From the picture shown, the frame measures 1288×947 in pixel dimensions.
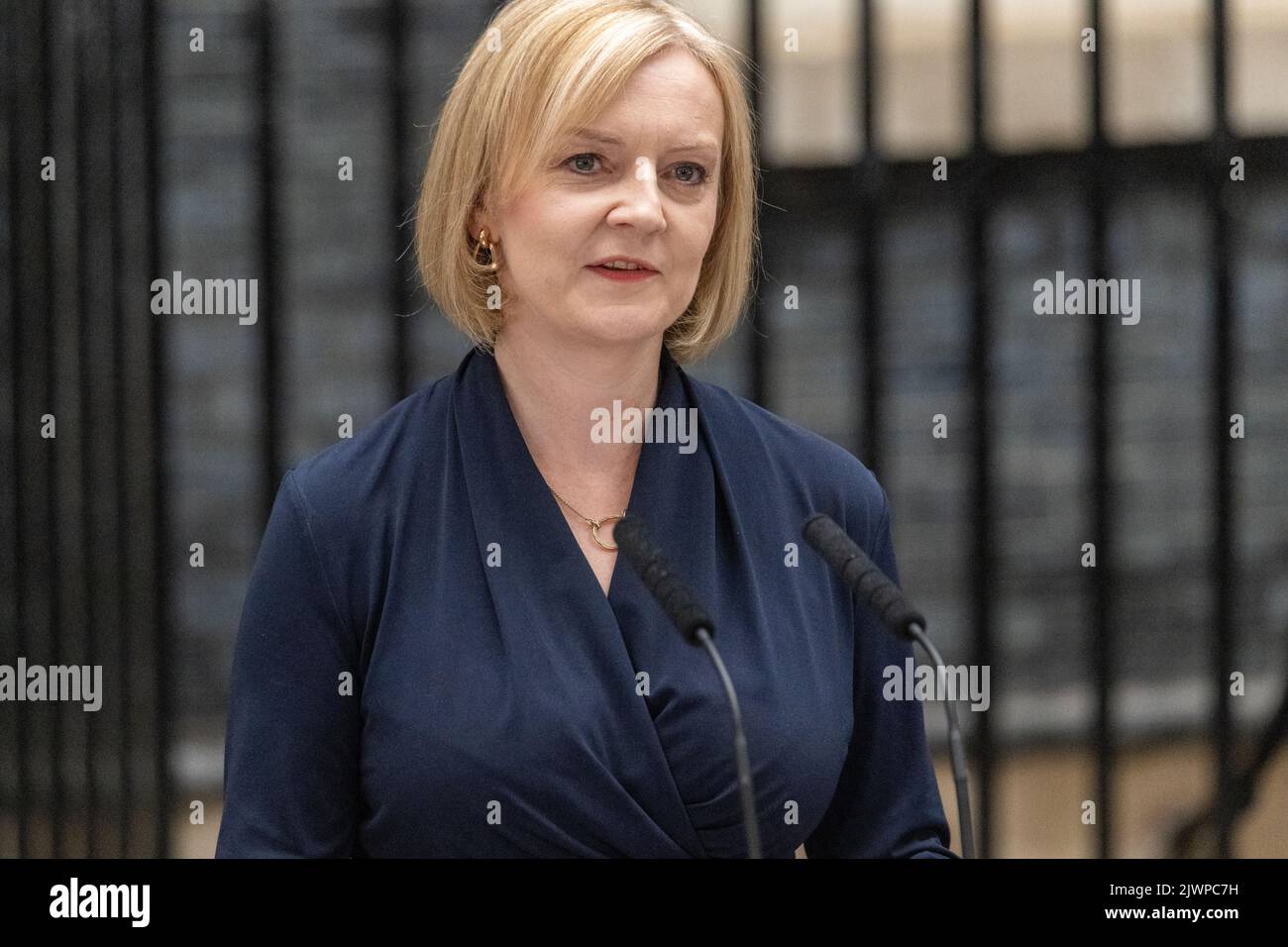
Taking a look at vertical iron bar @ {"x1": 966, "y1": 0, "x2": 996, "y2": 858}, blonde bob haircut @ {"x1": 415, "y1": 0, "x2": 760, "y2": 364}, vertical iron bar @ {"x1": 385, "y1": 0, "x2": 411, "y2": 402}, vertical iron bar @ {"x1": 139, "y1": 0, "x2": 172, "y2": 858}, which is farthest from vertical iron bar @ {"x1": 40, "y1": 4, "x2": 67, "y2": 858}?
vertical iron bar @ {"x1": 966, "y1": 0, "x2": 996, "y2": 858}

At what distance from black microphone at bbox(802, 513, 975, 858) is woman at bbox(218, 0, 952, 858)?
174 mm

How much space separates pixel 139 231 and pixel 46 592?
1.48 feet

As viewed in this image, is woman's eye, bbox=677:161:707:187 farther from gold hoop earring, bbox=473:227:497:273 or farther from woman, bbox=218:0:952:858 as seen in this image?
gold hoop earring, bbox=473:227:497:273

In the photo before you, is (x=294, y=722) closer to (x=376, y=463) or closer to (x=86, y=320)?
(x=376, y=463)

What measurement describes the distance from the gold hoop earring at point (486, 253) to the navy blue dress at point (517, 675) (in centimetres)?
11

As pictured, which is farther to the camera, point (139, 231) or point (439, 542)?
point (139, 231)

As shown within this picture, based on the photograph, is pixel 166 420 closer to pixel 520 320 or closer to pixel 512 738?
pixel 520 320

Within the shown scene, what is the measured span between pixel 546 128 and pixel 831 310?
70cm

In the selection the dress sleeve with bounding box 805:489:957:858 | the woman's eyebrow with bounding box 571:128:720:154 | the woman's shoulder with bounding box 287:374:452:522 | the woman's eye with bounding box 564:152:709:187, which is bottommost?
the dress sleeve with bounding box 805:489:957:858

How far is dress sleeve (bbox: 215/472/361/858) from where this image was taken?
3.50 ft

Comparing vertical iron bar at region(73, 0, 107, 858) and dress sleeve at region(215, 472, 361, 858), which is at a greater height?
vertical iron bar at region(73, 0, 107, 858)

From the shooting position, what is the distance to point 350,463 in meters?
1.13

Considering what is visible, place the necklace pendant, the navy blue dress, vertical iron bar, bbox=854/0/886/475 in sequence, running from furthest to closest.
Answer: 1. vertical iron bar, bbox=854/0/886/475
2. the necklace pendant
3. the navy blue dress

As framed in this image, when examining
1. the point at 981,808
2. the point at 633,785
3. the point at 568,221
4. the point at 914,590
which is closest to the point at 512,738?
the point at 633,785
